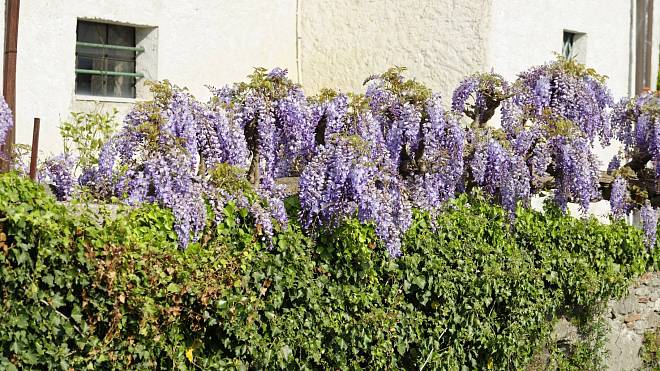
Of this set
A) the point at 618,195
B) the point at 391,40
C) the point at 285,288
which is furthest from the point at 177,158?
the point at 391,40

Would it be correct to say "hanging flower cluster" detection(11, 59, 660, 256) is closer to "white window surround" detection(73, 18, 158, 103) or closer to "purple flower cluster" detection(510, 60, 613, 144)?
"purple flower cluster" detection(510, 60, 613, 144)

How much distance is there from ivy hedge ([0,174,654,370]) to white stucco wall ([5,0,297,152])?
3.93 metres

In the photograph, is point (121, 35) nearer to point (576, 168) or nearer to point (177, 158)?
point (177, 158)

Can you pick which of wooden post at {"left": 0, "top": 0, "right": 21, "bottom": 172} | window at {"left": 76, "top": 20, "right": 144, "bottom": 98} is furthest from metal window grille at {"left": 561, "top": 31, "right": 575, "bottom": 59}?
wooden post at {"left": 0, "top": 0, "right": 21, "bottom": 172}

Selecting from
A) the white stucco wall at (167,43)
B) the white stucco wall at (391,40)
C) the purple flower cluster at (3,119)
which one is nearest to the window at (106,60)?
the white stucco wall at (167,43)

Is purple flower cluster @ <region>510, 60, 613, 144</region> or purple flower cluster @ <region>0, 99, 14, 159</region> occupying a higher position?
purple flower cluster @ <region>510, 60, 613, 144</region>

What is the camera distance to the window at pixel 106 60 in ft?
30.7

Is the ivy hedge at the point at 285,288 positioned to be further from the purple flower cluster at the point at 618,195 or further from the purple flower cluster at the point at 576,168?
the purple flower cluster at the point at 576,168

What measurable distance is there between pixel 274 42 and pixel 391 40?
131 centimetres

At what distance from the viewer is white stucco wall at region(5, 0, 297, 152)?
8.67 metres

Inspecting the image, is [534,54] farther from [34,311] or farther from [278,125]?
[34,311]

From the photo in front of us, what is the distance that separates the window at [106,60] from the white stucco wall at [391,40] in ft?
7.03

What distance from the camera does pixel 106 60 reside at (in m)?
9.55

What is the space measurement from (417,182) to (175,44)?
13.4 ft
